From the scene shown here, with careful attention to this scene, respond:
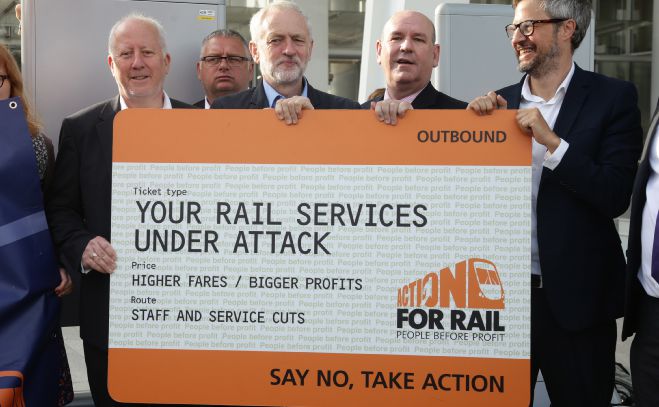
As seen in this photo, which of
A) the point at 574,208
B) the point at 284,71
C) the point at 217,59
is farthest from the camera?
the point at 217,59

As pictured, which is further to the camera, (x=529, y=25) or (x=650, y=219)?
(x=529, y=25)

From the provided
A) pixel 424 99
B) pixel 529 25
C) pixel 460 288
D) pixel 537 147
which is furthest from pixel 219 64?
pixel 460 288

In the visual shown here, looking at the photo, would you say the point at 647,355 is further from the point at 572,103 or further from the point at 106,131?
the point at 106,131

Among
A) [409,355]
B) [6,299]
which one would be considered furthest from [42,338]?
[409,355]

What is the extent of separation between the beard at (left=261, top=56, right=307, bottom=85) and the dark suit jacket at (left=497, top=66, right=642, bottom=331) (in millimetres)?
997

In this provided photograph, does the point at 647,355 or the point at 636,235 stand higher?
the point at 636,235

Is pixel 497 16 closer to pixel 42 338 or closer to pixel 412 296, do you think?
pixel 412 296

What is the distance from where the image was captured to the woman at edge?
2752mm

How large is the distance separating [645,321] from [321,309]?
1.03 metres

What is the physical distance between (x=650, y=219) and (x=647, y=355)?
0.43 m

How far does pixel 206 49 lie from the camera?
4.12 meters

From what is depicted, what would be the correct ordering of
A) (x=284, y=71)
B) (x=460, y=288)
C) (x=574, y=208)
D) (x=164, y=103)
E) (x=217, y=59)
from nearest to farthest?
(x=460, y=288) < (x=574, y=208) < (x=284, y=71) < (x=164, y=103) < (x=217, y=59)

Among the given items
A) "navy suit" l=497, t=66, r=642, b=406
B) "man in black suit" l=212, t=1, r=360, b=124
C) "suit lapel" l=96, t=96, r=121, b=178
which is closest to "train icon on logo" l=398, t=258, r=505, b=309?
"navy suit" l=497, t=66, r=642, b=406

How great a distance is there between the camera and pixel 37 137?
277 cm
